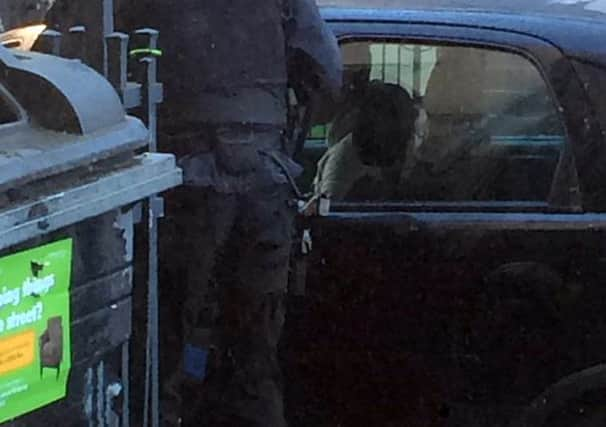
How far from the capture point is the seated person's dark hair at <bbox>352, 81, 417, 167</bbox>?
13.4 feet

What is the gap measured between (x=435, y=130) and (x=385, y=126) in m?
0.14

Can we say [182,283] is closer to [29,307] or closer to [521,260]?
[521,260]

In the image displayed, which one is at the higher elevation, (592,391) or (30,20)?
(30,20)

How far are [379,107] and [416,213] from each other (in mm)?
325

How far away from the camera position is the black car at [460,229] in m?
3.98

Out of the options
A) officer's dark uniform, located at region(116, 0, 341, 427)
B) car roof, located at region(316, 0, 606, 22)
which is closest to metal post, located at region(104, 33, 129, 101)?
officer's dark uniform, located at region(116, 0, 341, 427)

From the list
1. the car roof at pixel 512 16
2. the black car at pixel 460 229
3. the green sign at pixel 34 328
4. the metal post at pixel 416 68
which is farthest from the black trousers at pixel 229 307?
the green sign at pixel 34 328

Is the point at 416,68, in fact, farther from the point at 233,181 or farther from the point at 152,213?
the point at 152,213

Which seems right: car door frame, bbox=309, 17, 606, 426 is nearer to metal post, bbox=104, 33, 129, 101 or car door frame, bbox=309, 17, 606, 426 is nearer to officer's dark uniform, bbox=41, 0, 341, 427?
officer's dark uniform, bbox=41, 0, 341, 427

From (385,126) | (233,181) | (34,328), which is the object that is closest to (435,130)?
(385,126)

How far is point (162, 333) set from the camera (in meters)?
3.97

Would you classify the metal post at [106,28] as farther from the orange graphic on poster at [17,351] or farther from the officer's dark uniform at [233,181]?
the officer's dark uniform at [233,181]

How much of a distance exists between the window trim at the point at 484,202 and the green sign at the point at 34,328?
1.65 m

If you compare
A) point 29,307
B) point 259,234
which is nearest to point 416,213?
point 259,234
